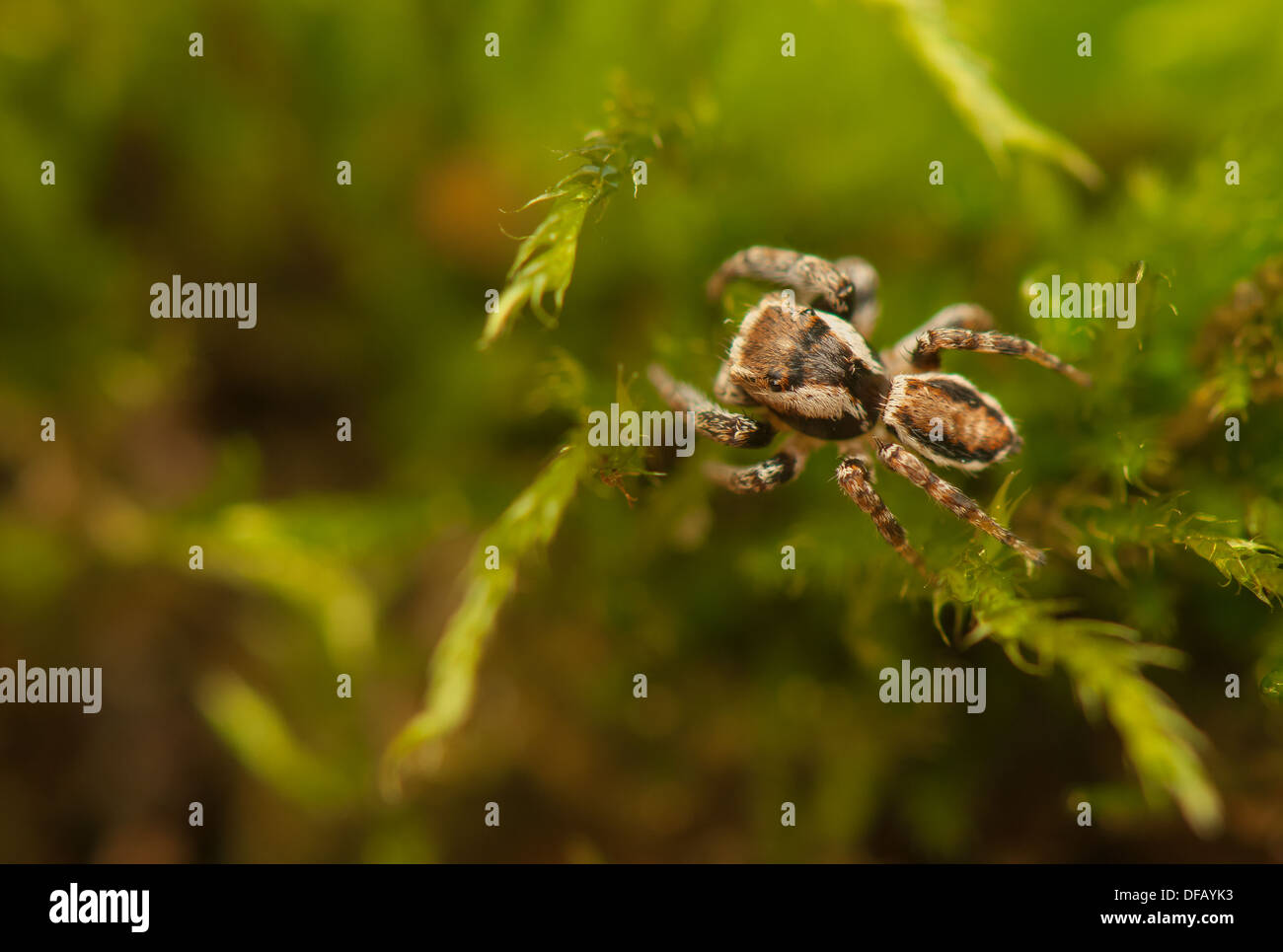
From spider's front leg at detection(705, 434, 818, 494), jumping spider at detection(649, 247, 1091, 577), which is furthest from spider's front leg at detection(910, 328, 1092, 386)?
spider's front leg at detection(705, 434, 818, 494)

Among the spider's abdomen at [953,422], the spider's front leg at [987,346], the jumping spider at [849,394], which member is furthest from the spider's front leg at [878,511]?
the spider's front leg at [987,346]

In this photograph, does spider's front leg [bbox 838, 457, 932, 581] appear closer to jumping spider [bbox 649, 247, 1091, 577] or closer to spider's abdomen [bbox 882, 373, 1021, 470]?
jumping spider [bbox 649, 247, 1091, 577]

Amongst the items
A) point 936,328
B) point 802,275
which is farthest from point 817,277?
point 936,328

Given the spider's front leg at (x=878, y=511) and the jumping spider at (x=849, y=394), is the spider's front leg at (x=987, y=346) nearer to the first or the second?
the jumping spider at (x=849, y=394)

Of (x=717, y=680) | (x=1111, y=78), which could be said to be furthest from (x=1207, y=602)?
(x=1111, y=78)

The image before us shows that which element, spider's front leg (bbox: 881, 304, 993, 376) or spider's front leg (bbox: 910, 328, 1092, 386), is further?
spider's front leg (bbox: 881, 304, 993, 376)

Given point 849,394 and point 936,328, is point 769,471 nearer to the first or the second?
point 849,394
